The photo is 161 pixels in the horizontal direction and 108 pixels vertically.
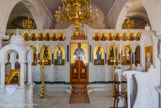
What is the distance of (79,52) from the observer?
8.83 meters

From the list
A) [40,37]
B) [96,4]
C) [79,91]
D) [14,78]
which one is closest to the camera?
[14,78]

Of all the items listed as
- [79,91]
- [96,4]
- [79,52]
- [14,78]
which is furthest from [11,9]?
[96,4]

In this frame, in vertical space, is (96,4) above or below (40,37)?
above

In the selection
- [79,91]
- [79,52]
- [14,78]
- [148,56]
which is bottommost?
[79,91]

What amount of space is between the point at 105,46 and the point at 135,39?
1780 millimetres

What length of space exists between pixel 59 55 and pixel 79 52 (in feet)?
3.99

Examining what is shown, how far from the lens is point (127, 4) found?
25.4 feet

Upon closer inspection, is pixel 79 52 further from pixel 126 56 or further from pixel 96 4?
pixel 96 4

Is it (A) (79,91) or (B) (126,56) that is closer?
(A) (79,91)

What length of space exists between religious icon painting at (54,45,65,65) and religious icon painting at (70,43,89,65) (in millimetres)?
543

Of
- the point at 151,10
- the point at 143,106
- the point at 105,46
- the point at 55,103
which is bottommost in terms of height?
the point at 55,103

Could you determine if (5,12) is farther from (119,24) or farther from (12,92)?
(119,24)

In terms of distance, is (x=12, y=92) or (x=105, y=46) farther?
Result: (x=105, y=46)

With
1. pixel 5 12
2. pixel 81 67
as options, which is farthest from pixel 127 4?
pixel 5 12
